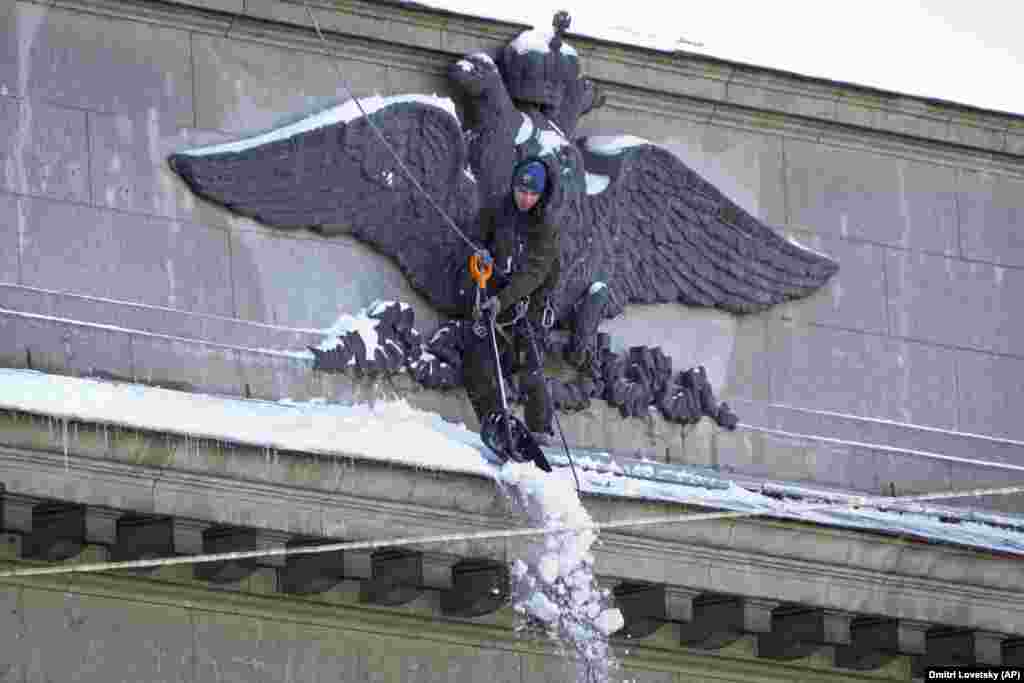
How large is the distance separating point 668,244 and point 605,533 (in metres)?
2.75

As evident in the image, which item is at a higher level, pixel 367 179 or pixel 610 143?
pixel 610 143

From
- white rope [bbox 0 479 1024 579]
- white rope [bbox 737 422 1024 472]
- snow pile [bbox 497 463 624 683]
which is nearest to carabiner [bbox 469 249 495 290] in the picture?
snow pile [bbox 497 463 624 683]

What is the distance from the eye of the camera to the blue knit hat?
3195cm

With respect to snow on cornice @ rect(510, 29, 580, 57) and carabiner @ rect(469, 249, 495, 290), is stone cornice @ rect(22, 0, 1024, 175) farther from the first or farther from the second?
A: carabiner @ rect(469, 249, 495, 290)

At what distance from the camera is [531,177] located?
1258 inches

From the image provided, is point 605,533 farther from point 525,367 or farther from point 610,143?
point 610,143

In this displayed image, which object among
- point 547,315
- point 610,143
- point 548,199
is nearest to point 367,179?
point 548,199

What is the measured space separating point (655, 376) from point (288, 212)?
3.06m

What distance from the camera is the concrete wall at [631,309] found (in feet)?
102

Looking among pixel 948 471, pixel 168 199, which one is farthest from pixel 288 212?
pixel 948 471

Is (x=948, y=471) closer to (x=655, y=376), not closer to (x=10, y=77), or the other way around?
(x=655, y=376)

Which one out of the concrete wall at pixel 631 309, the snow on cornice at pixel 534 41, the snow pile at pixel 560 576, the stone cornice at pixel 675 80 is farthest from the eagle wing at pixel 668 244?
the snow pile at pixel 560 576

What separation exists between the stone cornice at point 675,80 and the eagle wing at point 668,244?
54cm

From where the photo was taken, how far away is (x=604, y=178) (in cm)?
3322
